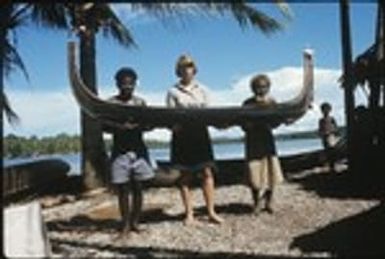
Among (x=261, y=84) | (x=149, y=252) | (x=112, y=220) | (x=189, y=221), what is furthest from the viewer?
(x=112, y=220)

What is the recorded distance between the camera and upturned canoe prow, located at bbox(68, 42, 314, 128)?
8508mm

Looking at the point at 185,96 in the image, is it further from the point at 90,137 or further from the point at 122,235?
the point at 90,137

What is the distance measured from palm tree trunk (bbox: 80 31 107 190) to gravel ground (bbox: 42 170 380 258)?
1.86 meters

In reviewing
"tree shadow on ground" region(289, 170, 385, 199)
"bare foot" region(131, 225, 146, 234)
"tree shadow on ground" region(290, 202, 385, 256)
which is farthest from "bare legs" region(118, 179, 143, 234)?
"tree shadow on ground" region(289, 170, 385, 199)

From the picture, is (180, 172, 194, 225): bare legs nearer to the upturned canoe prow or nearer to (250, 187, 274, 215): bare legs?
the upturned canoe prow

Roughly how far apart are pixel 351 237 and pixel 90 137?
7424 millimetres

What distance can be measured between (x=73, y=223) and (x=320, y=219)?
263cm

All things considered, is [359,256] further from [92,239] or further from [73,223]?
[73,223]

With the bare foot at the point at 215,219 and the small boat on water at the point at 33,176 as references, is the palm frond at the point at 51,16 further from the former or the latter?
the bare foot at the point at 215,219

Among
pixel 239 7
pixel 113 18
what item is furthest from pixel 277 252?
pixel 113 18

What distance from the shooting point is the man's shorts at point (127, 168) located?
27.7 feet

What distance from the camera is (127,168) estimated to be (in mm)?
8445

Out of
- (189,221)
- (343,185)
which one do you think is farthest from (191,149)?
(343,185)

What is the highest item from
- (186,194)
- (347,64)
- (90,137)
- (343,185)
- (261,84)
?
(347,64)
